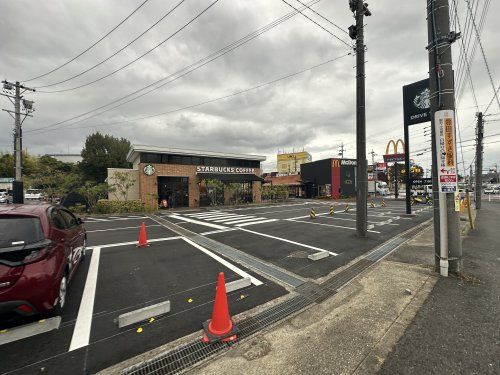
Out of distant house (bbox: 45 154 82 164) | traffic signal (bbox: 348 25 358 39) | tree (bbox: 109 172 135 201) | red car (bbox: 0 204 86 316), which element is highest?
distant house (bbox: 45 154 82 164)

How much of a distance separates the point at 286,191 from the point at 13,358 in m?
31.8

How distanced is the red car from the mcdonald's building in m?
38.0

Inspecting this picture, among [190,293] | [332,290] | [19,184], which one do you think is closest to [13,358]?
[190,293]

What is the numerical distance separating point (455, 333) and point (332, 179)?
37.9m

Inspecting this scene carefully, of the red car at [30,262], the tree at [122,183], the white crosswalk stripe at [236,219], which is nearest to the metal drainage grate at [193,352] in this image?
the red car at [30,262]

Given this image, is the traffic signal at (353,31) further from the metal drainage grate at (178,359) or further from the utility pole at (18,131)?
the utility pole at (18,131)

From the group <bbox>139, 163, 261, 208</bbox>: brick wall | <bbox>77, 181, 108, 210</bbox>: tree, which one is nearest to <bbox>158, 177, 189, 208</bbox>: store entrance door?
<bbox>139, 163, 261, 208</bbox>: brick wall

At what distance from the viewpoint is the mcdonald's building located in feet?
128

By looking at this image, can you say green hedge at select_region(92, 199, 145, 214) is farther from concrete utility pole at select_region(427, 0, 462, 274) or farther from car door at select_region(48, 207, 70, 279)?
concrete utility pole at select_region(427, 0, 462, 274)

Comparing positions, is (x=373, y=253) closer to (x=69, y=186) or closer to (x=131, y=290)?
(x=131, y=290)

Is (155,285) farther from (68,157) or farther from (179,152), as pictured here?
(68,157)

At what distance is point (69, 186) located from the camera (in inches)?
844

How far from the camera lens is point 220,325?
3125 mm

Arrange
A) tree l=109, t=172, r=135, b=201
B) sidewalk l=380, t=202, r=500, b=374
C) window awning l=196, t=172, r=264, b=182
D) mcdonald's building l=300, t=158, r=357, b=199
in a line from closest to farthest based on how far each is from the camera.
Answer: sidewalk l=380, t=202, r=500, b=374 < tree l=109, t=172, r=135, b=201 < window awning l=196, t=172, r=264, b=182 < mcdonald's building l=300, t=158, r=357, b=199
